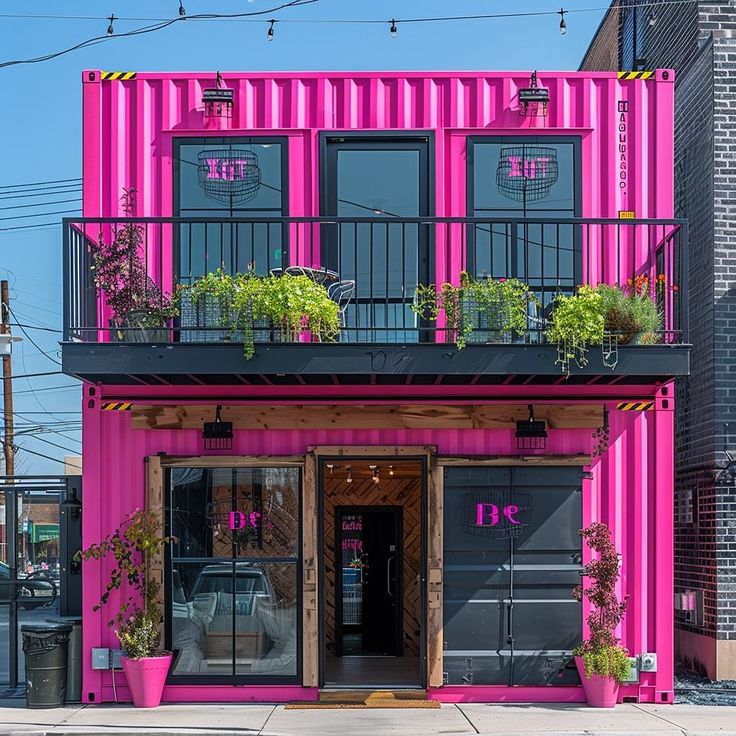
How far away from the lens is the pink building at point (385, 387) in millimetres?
10773

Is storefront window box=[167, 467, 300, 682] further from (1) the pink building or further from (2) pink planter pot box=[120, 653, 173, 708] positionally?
(2) pink planter pot box=[120, 653, 173, 708]

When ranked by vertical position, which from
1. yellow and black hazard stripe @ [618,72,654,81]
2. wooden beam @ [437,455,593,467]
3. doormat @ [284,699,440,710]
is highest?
yellow and black hazard stripe @ [618,72,654,81]

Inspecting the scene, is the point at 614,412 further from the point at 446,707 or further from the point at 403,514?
the point at 403,514

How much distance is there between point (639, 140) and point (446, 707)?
6.28 m

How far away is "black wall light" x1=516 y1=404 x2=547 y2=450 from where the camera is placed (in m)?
10.9

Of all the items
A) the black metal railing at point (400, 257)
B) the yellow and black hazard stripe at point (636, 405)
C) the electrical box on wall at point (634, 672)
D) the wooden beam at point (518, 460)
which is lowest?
the electrical box on wall at point (634, 672)

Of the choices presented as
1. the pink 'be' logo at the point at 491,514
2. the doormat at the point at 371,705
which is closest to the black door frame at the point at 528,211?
the pink 'be' logo at the point at 491,514

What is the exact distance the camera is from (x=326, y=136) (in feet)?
36.6

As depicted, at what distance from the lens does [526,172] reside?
1126 centimetres

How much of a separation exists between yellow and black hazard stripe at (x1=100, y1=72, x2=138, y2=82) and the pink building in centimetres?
2

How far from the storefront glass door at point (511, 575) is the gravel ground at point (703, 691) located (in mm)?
1301

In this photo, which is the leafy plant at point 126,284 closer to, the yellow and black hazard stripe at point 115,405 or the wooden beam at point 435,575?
the yellow and black hazard stripe at point 115,405

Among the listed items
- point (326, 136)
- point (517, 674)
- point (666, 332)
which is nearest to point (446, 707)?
point (517, 674)

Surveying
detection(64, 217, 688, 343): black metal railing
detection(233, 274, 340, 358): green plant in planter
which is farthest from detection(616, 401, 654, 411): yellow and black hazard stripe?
detection(233, 274, 340, 358): green plant in planter
